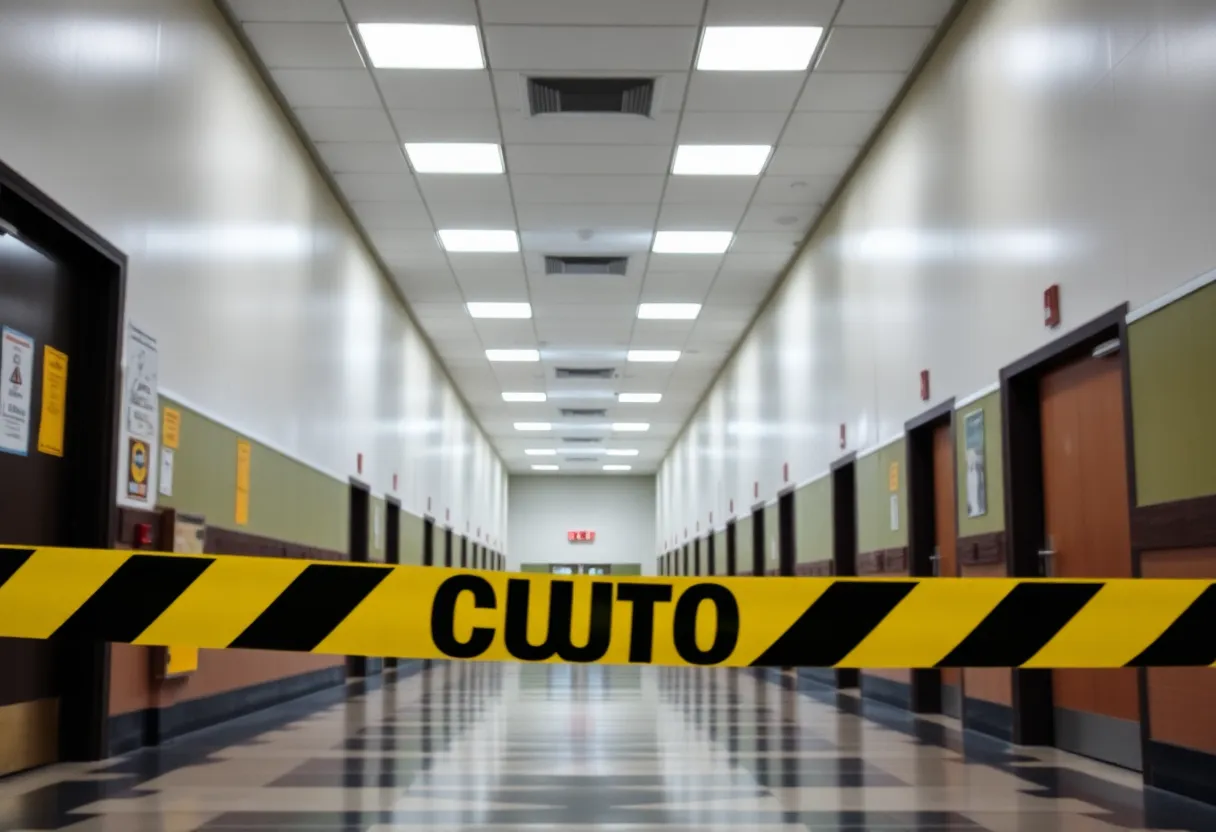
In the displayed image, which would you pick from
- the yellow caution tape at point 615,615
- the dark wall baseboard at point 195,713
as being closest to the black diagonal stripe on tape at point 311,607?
the yellow caution tape at point 615,615

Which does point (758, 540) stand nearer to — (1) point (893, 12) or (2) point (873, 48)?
(2) point (873, 48)

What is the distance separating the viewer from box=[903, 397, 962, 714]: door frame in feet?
24.7

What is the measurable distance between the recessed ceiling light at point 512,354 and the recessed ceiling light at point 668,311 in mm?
2377

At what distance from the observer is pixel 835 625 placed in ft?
8.17

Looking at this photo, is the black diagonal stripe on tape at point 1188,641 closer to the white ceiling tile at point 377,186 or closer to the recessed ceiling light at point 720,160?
the recessed ceiling light at point 720,160

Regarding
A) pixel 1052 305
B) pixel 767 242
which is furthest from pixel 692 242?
pixel 1052 305

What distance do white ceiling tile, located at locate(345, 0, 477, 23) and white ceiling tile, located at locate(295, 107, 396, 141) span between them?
1.34m

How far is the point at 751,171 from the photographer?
29.6 ft

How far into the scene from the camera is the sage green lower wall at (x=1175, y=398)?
396 centimetres

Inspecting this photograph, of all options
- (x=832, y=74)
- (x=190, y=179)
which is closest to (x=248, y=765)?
(x=190, y=179)

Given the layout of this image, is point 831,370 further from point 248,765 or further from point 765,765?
point 248,765

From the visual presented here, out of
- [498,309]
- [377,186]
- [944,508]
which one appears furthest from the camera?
[498,309]

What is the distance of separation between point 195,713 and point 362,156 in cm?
416

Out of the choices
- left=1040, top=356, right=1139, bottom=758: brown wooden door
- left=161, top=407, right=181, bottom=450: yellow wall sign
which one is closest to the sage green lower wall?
left=1040, top=356, right=1139, bottom=758: brown wooden door
